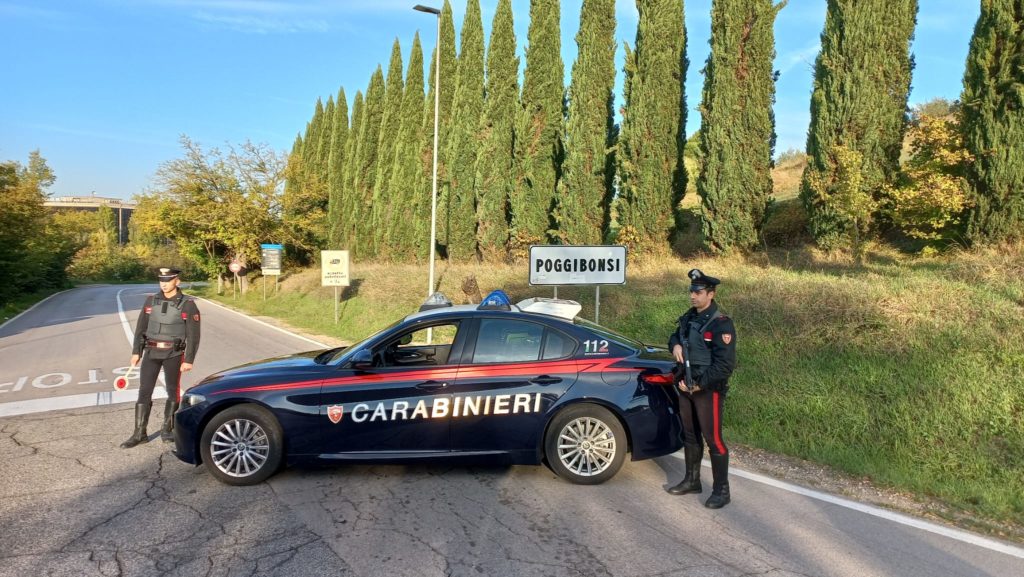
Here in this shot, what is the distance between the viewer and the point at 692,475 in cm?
498

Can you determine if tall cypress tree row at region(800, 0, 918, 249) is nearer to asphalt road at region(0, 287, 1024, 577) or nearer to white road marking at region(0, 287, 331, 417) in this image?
asphalt road at region(0, 287, 1024, 577)

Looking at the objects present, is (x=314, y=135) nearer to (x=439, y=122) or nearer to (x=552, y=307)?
(x=439, y=122)

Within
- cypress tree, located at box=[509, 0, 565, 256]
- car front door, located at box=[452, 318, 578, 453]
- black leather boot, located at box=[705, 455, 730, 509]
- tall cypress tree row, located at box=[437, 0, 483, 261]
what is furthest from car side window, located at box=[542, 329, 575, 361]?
tall cypress tree row, located at box=[437, 0, 483, 261]

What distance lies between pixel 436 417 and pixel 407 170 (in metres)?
30.5

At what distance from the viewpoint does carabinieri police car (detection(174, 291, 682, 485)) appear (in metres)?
5.05

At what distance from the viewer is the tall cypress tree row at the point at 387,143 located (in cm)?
3709

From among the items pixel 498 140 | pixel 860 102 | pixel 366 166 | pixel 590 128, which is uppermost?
pixel 366 166

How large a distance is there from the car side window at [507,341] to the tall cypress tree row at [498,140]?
1895 centimetres

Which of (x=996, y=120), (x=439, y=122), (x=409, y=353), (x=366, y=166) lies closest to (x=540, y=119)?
(x=439, y=122)

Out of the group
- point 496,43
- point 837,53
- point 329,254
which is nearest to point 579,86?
point 496,43

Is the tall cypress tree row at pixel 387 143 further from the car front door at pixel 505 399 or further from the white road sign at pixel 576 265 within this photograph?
the car front door at pixel 505 399

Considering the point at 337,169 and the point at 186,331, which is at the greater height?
the point at 337,169

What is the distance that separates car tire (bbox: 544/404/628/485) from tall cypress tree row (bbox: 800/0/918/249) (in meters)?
10.0

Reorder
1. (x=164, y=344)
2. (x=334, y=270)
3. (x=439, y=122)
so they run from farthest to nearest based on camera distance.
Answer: (x=439, y=122), (x=334, y=270), (x=164, y=344)
